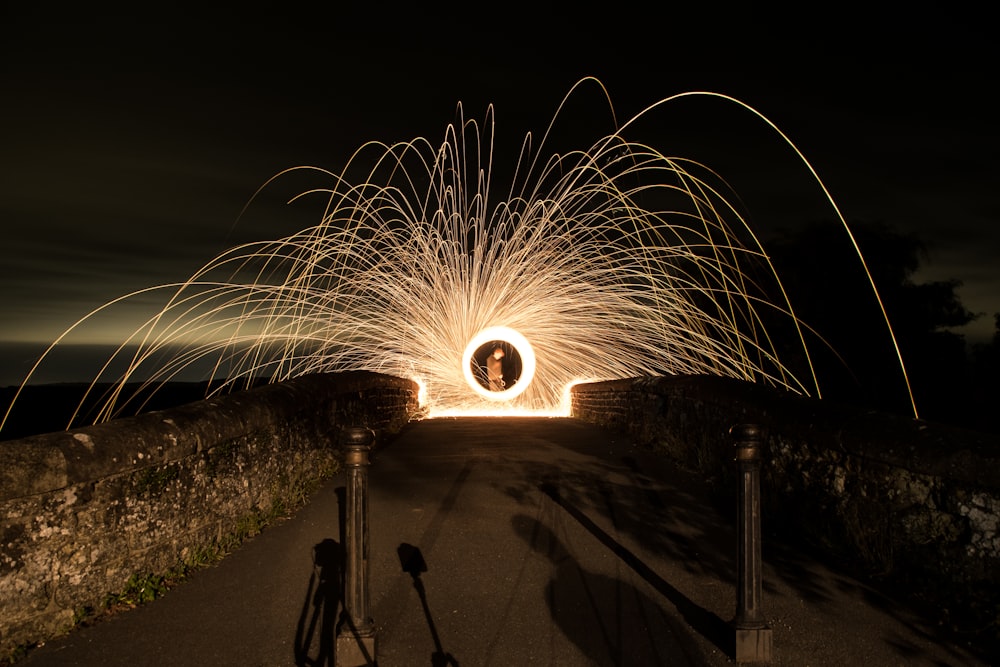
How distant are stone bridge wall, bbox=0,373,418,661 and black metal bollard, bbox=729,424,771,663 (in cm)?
358

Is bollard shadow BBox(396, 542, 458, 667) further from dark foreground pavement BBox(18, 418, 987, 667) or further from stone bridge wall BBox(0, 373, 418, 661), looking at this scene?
stone bridge wall BBox(0, 373, 418, 661)

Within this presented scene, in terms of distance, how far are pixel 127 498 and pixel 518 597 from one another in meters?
2.48

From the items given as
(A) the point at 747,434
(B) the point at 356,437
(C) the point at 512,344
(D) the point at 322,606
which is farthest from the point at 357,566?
(C) the point at 512,344

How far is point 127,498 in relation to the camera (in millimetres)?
5047

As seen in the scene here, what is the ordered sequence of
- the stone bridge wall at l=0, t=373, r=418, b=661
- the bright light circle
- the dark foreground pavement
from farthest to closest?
the bright light circle, the dark foreground pavement, the stone bridge wall at l=0, t=373, r=418, b=661

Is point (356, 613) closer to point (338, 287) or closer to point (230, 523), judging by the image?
point (230, 523)

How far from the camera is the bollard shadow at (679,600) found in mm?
4590

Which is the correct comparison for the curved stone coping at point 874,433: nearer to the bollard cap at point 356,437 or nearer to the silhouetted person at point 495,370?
the bollard cap at point 356,437

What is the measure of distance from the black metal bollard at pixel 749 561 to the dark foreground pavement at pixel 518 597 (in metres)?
0.13

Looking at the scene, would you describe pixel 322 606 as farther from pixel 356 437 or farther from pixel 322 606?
pixel 356 437

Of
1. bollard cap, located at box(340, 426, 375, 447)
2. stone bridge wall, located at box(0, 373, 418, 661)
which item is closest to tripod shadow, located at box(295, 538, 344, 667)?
stone bridge wall, located at box(0, 373, 418, 661)

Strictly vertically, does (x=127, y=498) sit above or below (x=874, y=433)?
below

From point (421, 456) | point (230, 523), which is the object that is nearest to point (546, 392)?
point (421, 456)

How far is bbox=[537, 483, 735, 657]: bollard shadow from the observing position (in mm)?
4590
